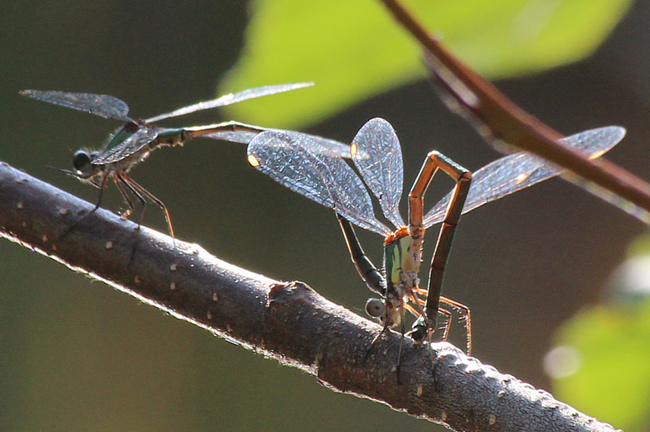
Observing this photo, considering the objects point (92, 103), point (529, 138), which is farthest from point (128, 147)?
point (529, 138)

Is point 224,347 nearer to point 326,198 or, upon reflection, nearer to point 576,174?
point 326,198

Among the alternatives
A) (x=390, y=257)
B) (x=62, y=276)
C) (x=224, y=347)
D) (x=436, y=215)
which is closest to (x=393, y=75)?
(x=390, y=257)

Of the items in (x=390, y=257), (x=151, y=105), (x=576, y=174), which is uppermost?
(x=151, y=105)

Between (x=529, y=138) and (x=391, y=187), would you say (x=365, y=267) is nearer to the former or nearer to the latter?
(x=391, y=187)

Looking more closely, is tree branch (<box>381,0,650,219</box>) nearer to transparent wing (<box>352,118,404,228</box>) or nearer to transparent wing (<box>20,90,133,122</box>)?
transparent wing (<box>352,118,404,228</box>)

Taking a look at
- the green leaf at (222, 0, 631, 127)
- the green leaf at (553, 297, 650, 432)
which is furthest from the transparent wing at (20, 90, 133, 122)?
the green leaf at (553, 297, 650, 432)

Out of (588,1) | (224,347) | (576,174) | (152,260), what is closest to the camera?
(576,174)
